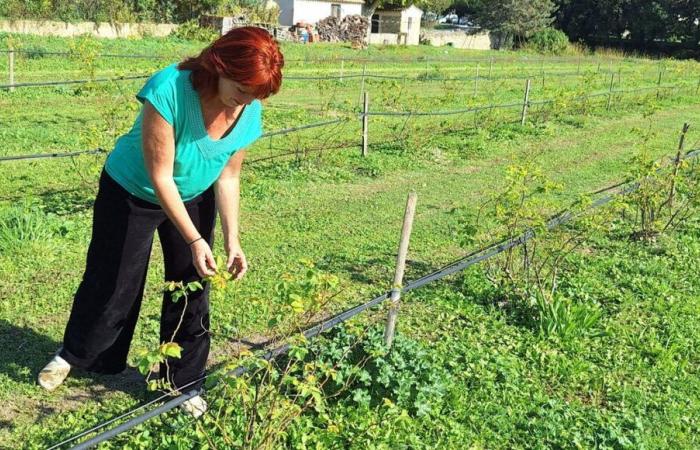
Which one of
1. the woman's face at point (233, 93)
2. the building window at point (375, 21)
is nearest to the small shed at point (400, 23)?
the building window at point (375, 21)

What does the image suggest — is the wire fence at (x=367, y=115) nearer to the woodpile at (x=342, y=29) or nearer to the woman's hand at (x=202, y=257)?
the woman's hand at (x=202, y=257)

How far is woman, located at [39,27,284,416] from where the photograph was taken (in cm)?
221

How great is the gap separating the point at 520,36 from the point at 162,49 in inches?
1220

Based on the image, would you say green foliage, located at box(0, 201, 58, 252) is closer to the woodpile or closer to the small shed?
the woodpile

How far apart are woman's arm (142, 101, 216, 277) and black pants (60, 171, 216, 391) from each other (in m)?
0.30

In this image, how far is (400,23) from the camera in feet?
133

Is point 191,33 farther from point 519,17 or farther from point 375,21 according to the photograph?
point 519,17

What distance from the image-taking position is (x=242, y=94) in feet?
7.28

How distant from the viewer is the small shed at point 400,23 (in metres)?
39.8

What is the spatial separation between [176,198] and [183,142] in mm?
201

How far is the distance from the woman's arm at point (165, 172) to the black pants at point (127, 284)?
0.30 meters

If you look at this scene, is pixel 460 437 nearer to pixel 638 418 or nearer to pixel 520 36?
pixel 638 418

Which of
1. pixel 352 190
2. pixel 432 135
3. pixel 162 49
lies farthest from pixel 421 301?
pixel 162 49

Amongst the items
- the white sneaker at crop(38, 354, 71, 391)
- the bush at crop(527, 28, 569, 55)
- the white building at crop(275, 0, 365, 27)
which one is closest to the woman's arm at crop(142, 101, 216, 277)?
the white sneaker at crop(38, 354, 71, 391)
